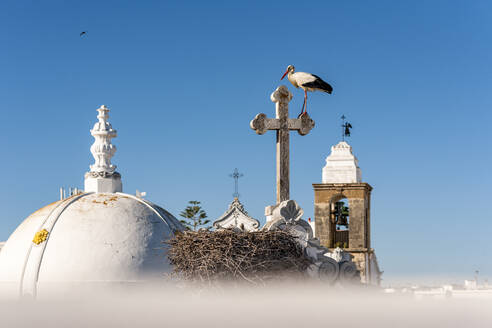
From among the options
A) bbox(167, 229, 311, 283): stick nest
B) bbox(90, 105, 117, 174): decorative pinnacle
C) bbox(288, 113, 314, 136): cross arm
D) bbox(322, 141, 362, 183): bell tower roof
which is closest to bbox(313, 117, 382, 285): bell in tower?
bbox(322, 141, 362, 183): bell tower roof

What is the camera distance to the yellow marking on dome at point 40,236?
18109 mm

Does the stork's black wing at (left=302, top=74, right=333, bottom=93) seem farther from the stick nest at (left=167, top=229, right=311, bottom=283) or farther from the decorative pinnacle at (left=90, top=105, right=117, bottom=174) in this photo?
the decorative pinnacle at (left=90, top=105, right=117, bottom=174)

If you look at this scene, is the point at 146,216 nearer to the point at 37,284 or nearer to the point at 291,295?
the point at 37,284

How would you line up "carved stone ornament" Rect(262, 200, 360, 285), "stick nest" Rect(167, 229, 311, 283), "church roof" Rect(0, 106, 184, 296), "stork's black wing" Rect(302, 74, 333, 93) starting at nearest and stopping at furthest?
"stick nest" Rect(167, 229, 311, 283), "carved stone ornament" Rect(262, 200, 360, 285), "stork's black wing" Rect(302, 74, 333, 93), "church roof" Rect(0, 106, 184, 296)

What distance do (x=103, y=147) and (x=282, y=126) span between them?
6019 mm

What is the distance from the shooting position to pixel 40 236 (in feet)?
59.5

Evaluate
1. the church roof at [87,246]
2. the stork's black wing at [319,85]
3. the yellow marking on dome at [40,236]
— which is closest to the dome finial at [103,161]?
the church roof at [87,246]

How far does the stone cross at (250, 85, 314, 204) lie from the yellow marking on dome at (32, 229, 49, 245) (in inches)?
223

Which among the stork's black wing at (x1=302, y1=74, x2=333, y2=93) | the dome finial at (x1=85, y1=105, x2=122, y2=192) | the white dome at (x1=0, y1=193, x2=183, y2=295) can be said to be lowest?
the white dome at (x1=0, y1=193, x2=183, y2=295)

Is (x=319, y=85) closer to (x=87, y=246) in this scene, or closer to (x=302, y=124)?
(x=302, y=124)

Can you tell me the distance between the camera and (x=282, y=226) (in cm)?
1334

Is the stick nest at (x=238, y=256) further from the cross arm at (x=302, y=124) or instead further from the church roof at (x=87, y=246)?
the church roof at (x=87, y=246)

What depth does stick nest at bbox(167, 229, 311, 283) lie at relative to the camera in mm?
12523

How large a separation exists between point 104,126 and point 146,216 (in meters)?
2.62
